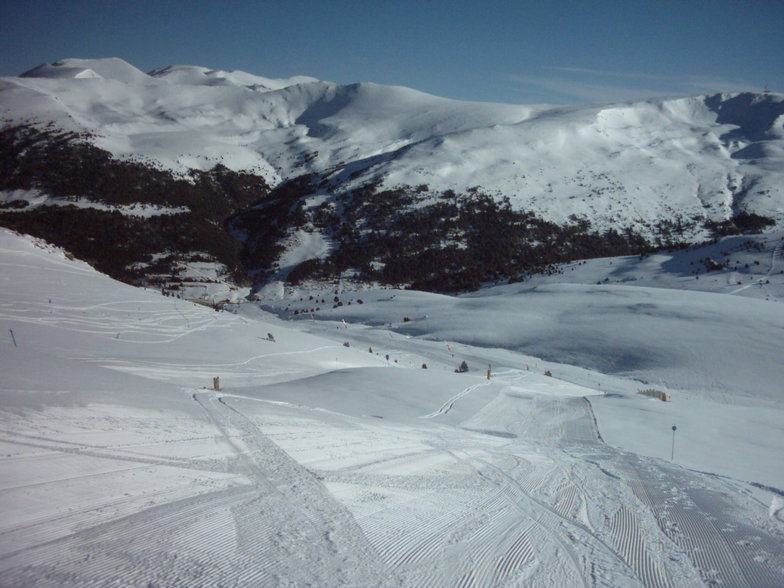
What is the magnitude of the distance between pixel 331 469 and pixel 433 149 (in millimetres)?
100884

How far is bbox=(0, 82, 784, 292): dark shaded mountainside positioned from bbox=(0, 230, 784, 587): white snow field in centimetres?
4224

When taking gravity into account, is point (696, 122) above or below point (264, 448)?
above

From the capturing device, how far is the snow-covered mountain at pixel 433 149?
81.2 m

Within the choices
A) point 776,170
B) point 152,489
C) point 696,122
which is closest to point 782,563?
point 152,489

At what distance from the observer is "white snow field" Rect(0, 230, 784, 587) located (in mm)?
4477

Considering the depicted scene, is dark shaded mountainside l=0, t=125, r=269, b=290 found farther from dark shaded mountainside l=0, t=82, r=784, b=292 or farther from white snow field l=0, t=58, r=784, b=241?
white snow field l=0, t=58, r=784, b=241

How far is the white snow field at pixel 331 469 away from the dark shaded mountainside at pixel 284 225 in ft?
139

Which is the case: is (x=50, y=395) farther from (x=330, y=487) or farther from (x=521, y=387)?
(x=521, y=387)

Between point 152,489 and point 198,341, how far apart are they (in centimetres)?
1369

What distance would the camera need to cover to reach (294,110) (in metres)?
155

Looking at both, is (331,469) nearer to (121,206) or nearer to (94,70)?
(121,206)

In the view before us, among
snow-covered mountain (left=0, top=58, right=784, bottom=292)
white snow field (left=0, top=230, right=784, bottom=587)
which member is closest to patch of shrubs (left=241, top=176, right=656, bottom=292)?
snow-covered mountain (left=0, top=58, right=784, bottom=292)

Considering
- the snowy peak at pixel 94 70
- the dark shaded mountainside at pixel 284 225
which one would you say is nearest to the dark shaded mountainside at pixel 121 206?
the dark shaded mountainside at pixel 284 225

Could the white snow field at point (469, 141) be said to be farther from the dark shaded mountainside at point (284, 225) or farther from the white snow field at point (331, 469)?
the white snow field at point (331, 469)
